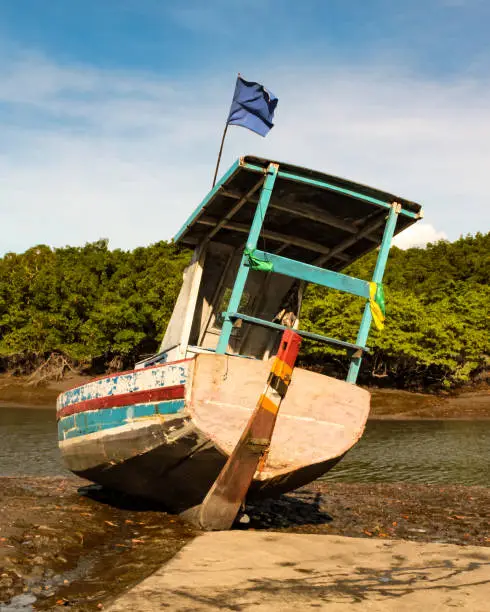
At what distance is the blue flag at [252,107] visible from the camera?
12.1 meters

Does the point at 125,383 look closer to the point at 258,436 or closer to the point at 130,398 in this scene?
the point at 130,398

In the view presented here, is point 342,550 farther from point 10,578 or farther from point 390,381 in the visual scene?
point 390,381

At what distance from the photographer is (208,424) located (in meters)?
8.17

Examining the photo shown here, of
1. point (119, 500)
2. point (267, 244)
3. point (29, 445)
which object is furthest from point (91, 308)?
point (267, 244)

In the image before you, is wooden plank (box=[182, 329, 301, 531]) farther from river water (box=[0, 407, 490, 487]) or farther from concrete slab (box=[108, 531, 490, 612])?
river water (box=[0, 407, 490, 487])

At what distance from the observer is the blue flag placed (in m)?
12.1

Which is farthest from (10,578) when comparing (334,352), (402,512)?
(334,352)

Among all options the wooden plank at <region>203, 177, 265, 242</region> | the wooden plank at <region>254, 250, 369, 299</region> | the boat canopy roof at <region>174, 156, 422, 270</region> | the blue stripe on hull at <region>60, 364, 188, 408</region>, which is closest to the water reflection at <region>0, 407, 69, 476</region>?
the blue stripe on hull at <region>60, 364, 188, 408</region>

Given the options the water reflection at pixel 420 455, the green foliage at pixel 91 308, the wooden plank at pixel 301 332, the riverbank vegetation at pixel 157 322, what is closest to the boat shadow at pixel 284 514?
the wooden plank at pixel 301 332

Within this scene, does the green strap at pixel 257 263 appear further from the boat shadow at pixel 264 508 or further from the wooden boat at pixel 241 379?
the boat shadow at pixel 264 508

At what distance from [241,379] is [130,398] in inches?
83.9

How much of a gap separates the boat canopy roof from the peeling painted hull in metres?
3.01

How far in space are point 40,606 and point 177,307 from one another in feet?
24.7

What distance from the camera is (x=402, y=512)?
41.3 ft
